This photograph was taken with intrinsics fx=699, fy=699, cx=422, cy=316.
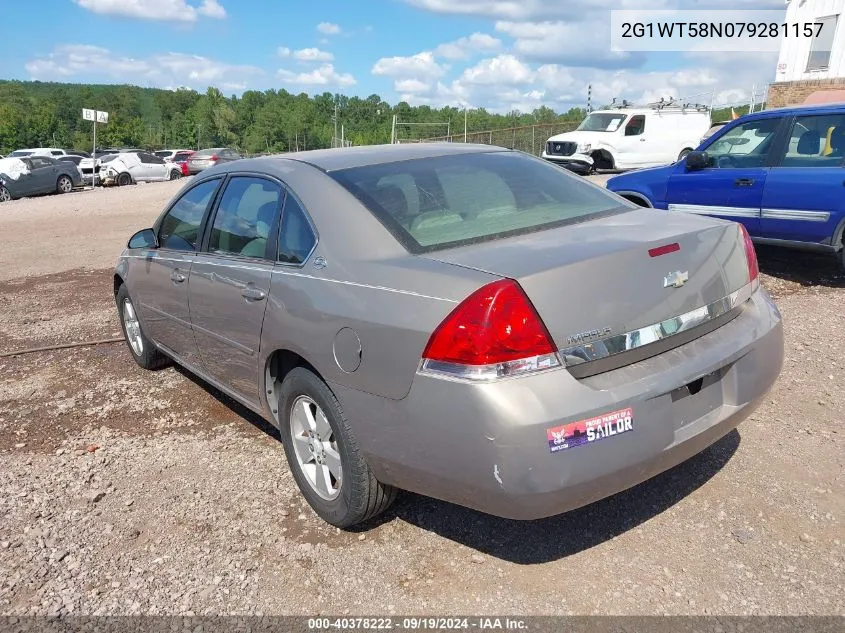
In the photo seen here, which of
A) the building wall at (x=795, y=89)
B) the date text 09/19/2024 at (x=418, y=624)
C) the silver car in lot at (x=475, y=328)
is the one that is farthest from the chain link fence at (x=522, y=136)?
the date text 09/19/2024 at (x=418, y=624)

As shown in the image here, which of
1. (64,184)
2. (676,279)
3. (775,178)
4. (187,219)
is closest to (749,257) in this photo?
(676,279)

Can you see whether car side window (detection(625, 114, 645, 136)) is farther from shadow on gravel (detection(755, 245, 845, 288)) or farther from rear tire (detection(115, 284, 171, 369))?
rear tire (detection(115, 284, 171, 369))

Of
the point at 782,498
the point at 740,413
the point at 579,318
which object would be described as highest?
the point at 579,318

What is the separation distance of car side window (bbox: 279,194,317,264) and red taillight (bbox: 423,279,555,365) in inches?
39.3

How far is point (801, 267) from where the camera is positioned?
766 centimetres

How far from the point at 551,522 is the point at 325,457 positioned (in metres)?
1.04

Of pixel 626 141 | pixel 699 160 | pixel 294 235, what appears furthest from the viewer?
pixel 626 141

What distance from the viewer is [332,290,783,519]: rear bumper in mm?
2305

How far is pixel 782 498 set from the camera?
3170 millimetres

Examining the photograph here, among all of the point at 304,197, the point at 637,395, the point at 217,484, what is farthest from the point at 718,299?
the point at 217,484

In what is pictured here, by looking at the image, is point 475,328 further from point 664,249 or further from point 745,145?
point 745,145

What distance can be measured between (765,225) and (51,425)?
6.49 meters

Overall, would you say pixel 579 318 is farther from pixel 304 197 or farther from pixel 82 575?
pixel 82 575

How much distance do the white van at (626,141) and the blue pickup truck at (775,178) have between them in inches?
530
